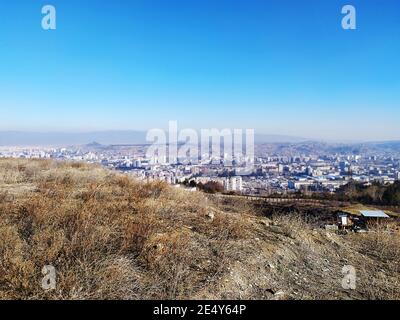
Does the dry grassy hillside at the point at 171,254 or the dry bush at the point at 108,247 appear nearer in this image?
the dry bush at the point at 108,247

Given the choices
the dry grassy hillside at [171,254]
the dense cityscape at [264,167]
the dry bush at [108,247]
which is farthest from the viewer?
the dense cityscape at [264,167]

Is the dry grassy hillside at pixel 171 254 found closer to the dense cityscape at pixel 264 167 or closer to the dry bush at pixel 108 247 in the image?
the dry bush at pixel 108 247

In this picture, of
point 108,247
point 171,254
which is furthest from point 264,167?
point 108,247

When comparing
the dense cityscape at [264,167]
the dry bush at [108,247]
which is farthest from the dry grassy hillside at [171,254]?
the dense cityscape at [264,167]

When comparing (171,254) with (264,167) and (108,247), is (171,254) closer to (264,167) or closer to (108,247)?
(108,247)
